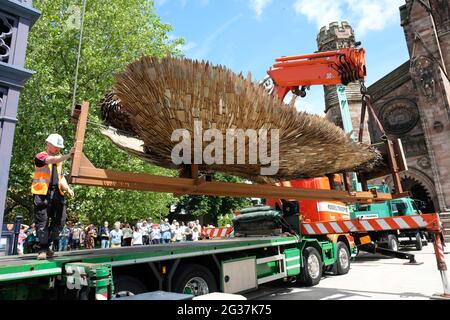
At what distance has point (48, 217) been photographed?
13.6 feet

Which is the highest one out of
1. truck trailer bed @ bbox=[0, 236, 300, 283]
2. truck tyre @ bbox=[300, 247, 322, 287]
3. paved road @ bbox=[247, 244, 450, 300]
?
truck trailer bed @ bbox=[0, 236, 300, 283]

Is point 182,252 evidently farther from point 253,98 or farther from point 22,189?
point 22,189

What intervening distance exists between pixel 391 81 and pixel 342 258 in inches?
848

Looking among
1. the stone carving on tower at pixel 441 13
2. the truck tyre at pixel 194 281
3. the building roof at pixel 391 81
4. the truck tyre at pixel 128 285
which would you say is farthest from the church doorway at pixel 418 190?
the truck tyre at pixel 128 285

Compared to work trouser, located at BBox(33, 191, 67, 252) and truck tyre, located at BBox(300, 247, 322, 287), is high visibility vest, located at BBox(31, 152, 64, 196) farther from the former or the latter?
truck tyre, located at BBox(300, 247, 322, 287)

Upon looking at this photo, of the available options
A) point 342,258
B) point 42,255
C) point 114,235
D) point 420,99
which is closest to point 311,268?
point 342,258

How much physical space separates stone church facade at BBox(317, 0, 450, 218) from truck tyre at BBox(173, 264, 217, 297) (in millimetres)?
20708

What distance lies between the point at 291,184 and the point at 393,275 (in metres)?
3.82

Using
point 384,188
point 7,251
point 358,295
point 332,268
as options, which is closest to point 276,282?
point 332,268

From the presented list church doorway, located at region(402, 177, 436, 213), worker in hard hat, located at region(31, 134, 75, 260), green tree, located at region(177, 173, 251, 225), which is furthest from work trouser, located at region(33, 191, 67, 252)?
green tree, located at region(177, 173, 251, 225)

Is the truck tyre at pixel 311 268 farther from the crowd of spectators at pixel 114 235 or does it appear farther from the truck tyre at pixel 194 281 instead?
the crowd of spectators at pixel 114 235

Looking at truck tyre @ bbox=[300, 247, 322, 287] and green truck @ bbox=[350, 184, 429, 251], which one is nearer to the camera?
truck tyre @ bbox=[300, 247, 322, 287]

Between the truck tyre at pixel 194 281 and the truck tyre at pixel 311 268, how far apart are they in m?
2.98

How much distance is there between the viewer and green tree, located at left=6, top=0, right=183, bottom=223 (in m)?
12.3
